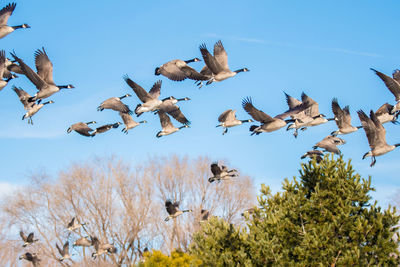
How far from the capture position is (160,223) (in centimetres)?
3469

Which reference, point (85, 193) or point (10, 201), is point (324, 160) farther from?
point (10, 201)

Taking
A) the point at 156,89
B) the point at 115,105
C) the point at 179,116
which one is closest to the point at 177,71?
the point at 179,116

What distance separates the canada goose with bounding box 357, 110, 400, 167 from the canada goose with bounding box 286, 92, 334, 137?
91.8 inches

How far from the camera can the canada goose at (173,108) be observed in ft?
53.9

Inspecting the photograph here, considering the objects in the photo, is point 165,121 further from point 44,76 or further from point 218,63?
point 44,76

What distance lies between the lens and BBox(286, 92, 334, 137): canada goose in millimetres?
15055

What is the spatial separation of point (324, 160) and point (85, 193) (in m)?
27.5

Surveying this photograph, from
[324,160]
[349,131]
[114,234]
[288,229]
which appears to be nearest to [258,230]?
[288,229]

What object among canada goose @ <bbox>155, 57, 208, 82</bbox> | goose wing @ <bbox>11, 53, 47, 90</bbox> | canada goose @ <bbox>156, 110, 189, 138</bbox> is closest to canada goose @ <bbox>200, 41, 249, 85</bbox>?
canada goose @ <bbox>155, 57, 208, 82</bbox>

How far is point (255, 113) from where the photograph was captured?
13039 mm

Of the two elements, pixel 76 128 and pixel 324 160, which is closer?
pixel 324 160

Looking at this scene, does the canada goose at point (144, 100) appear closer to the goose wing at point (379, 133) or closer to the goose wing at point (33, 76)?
the goose wing at point (33, 76)

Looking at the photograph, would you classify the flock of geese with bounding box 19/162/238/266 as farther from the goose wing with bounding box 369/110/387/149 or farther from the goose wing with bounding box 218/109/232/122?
the goose wing with bounding box 369/110/387/149

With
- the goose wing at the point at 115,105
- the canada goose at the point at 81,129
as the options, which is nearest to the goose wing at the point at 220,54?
the goose wing at the point at 115,105
